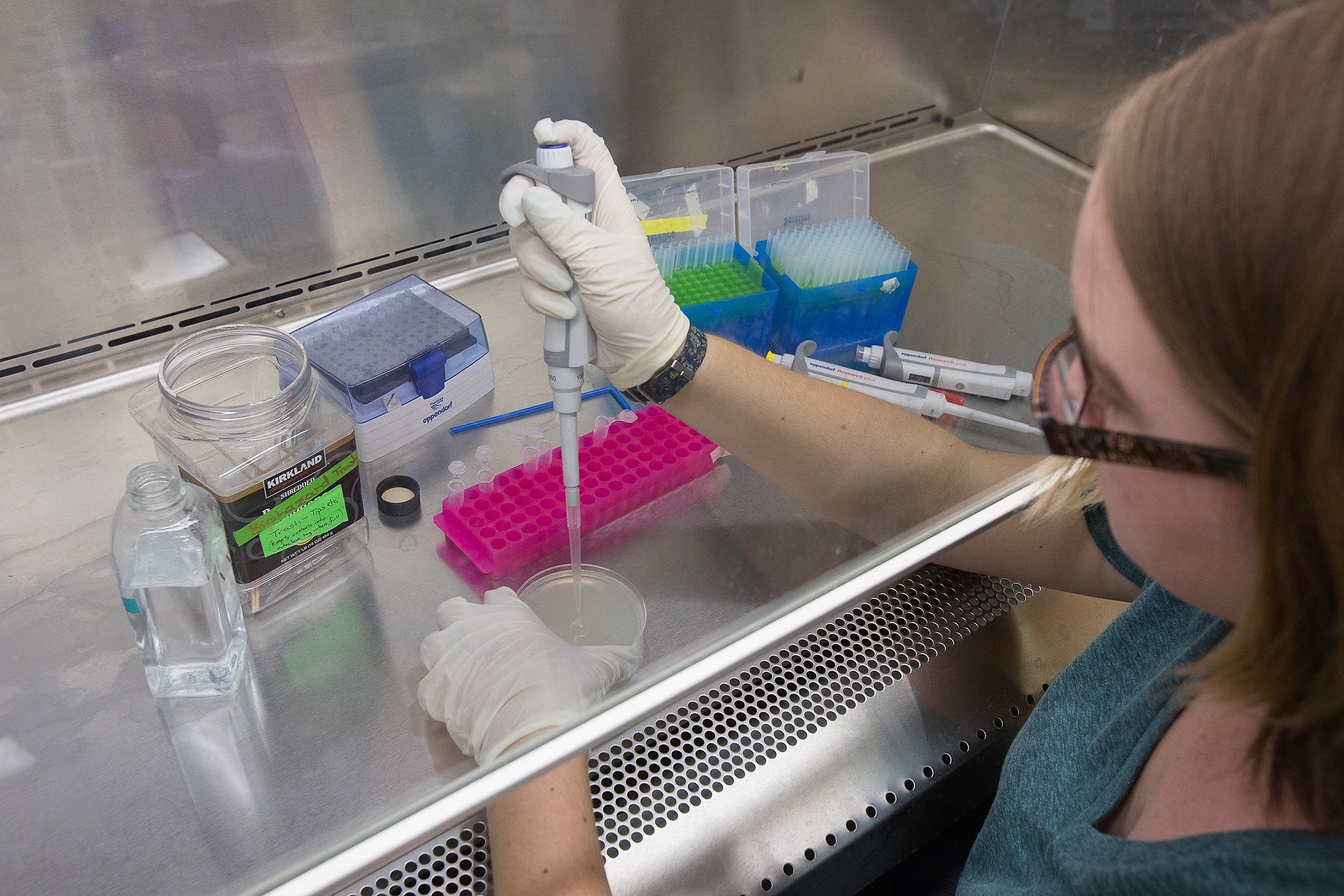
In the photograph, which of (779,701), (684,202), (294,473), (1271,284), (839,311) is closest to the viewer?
(1271,284)

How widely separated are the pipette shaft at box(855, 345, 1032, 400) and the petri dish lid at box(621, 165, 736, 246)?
0.28 m

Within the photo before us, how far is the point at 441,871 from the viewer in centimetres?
84

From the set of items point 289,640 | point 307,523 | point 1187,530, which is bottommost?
point 289,640

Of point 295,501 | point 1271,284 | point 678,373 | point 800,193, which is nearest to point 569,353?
point 678,373

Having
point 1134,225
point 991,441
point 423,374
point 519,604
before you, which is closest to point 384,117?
point 423,374

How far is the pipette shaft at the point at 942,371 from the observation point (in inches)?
45.3

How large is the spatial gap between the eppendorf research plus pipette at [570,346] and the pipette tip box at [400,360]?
226 mm

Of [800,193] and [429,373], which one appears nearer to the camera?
[429,373]

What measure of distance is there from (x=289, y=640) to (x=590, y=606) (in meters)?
0.31

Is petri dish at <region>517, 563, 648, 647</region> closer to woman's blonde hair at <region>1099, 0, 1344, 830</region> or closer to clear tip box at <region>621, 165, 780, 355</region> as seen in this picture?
clear tip box at <region>621, 165, 780, 355</region>

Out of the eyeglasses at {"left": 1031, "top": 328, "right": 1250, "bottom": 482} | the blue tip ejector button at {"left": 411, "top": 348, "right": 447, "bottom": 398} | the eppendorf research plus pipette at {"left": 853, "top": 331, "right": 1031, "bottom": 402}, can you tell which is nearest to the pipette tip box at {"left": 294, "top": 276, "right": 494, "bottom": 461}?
the blue tip ejector button at {"left": 411, "top": 348, "right": 447, "bottom": 398}

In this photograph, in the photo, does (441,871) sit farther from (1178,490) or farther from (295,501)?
(1178,490)

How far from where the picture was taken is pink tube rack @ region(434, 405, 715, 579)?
1.00 m

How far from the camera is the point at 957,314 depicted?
1286 millimetres
